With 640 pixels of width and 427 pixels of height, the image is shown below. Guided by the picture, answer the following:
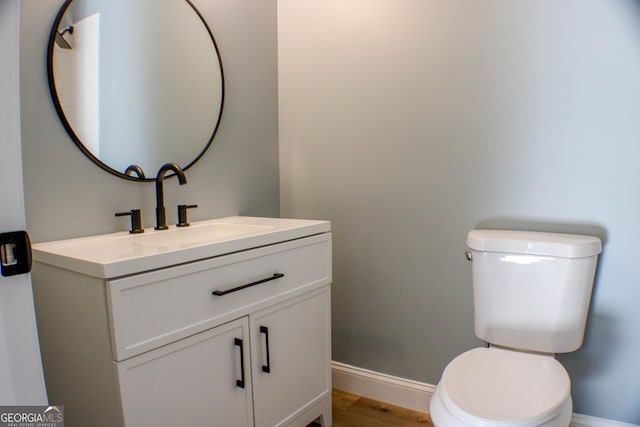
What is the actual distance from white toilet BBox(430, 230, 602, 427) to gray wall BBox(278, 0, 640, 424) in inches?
7.5

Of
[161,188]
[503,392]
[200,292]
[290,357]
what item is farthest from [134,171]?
[503,392]

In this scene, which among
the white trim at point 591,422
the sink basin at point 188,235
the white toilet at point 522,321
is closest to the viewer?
the white toilet at point 522,321

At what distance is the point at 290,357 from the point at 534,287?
0.86 meters

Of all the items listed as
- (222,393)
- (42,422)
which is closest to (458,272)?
(222,393)

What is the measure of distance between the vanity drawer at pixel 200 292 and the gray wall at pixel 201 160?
46 centimetres

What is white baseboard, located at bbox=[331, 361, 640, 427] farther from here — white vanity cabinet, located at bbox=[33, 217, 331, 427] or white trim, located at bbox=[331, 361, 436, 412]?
white vanity cabinet, located at bbox=[33, 217, 331, 427]

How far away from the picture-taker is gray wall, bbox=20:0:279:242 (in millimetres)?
1187

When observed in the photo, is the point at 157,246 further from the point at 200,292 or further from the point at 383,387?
the point at 383,387

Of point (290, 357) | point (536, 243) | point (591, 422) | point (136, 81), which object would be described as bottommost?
point (591, 422)

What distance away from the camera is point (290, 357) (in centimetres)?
147

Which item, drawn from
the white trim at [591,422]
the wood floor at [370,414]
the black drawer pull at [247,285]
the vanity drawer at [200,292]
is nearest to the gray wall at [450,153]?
the white trim at [591,422]

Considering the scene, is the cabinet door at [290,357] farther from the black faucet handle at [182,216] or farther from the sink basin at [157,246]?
the black faucet handle at [182,216]

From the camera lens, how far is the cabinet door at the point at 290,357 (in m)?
1.34

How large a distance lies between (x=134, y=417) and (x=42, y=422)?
0.27 m
